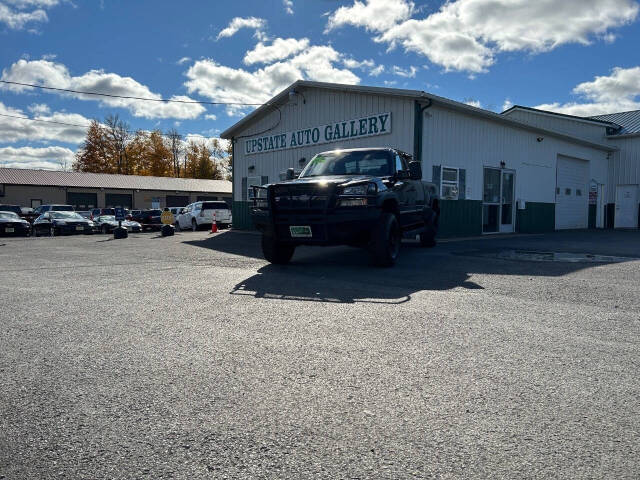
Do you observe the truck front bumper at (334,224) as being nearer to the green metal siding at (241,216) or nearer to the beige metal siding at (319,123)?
the beige metal siding at (319,123)

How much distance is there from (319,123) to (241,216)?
669 cm

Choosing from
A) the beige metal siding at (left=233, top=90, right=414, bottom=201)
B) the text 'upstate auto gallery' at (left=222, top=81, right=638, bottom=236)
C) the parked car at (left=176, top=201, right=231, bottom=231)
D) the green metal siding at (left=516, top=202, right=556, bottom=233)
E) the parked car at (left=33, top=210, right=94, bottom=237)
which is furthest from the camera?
the parked car at (left=176, top=201, right=231, bottom=231)

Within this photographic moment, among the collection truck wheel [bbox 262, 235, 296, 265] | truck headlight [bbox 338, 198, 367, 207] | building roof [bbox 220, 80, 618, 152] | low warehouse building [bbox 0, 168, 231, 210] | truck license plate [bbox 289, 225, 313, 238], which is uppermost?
building roof [bbox 220, 80, 618, 152]

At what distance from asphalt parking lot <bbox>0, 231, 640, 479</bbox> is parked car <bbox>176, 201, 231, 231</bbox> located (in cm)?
1917

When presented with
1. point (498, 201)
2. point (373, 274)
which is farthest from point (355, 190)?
point (498, 201)

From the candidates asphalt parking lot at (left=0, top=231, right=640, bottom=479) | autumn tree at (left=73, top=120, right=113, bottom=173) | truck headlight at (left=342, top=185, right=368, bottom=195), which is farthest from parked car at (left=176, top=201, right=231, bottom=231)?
autumn tree at (left=73, top=120, right=113, bottom=173)

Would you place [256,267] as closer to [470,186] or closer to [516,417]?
[516,417]

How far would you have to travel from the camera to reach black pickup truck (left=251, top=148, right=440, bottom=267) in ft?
26.2

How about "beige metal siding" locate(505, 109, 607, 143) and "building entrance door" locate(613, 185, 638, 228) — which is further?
"beige metal siding" locate(505, 109, 607, 143)

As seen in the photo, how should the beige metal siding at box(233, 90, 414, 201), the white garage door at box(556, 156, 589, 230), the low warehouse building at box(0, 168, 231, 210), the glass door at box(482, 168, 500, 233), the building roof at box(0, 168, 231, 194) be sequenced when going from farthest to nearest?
the building roof at box(0, 168, 231, 194), the low warehouse building at box(0, 168, 231, 210), the white garage door at box(556, 156, 589, 230), the glass door at box(482, 168, 500, 233), the beige metal siding at box(233, 90, 414, 201)

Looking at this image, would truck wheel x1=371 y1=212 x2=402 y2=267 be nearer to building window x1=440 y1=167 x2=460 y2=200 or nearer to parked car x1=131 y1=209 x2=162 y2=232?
building window x1=440 y1=167 x2=460 y2=200

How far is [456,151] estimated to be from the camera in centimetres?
1639

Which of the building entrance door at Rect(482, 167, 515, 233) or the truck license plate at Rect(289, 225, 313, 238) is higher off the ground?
the building entrance door at Rect(482, 167, 515, 233)

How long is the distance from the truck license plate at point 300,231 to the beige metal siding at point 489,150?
8149mm
